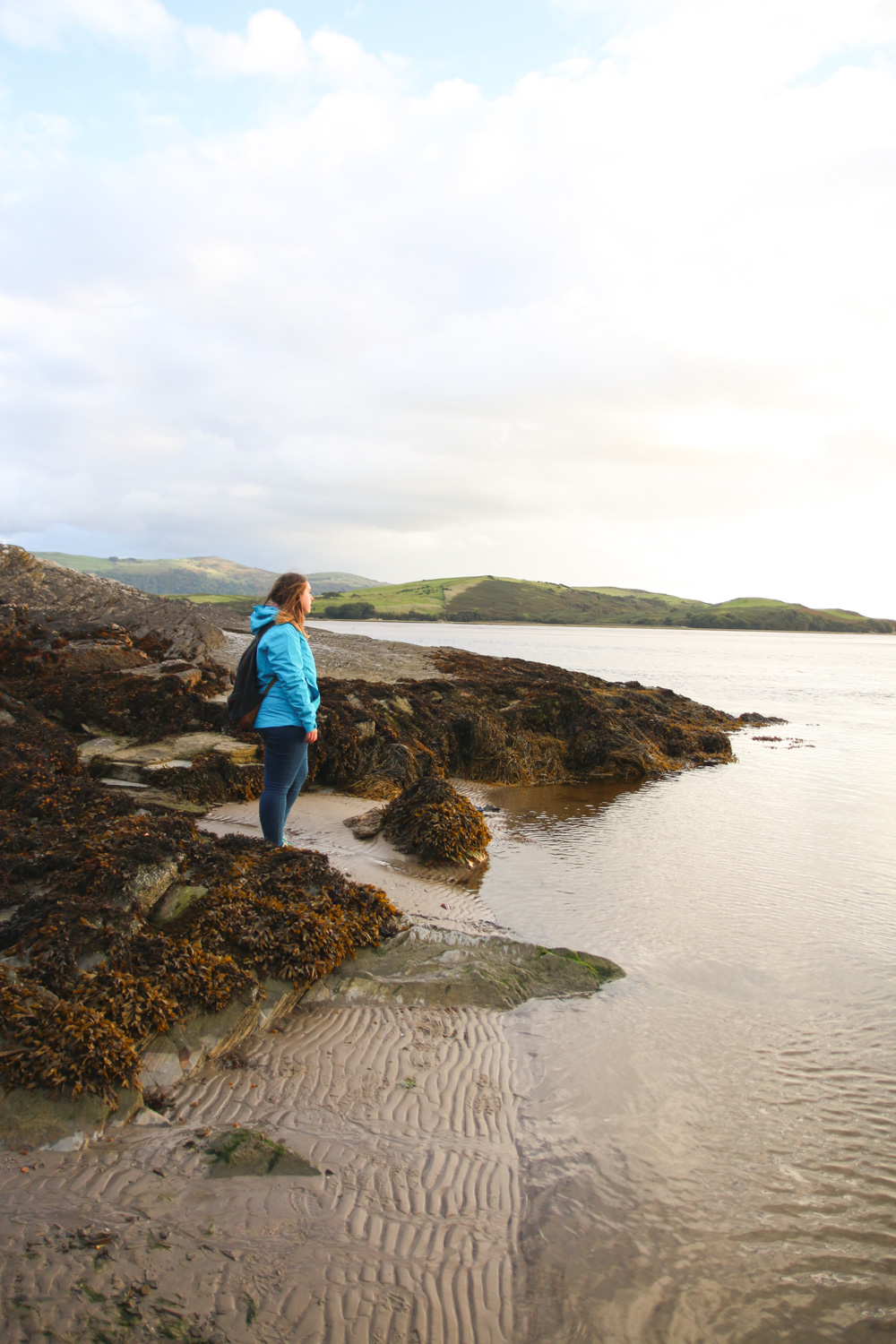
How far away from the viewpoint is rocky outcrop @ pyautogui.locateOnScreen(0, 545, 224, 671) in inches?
521

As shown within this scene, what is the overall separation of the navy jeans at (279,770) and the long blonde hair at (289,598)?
95cm

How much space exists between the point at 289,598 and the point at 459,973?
338cm

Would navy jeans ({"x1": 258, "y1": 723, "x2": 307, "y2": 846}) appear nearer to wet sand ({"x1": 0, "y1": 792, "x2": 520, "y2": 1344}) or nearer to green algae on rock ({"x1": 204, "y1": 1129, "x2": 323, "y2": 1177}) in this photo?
wet sand ({"x1": 0, "y1": 792, "x2": 520, "y2": 1344})

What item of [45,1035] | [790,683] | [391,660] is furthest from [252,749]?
[790,683]

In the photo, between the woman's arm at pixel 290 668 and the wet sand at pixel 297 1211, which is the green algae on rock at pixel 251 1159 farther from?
the woman's arm at pixel 290 668

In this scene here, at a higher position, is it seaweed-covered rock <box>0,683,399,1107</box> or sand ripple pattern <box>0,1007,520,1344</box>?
seaweed-covered rock <box>0,683,399,1107</box>

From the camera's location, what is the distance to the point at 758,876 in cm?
800

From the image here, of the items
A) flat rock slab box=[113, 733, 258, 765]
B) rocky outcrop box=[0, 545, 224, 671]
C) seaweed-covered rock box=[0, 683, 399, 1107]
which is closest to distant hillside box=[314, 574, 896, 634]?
rocky outcrop box=[0, 545, 224, 671]

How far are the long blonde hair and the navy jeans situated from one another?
3.10ft

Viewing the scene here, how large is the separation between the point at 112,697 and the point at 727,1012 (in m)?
8.84

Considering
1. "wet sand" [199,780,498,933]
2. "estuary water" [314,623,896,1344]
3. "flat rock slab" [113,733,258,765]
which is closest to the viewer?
"estuary water" [314,623,896,1344]

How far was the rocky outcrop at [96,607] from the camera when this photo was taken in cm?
1324

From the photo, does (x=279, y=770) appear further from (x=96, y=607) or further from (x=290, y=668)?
(x=96, y=607)

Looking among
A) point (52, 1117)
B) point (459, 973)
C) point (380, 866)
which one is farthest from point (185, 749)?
point (52, 1117)
